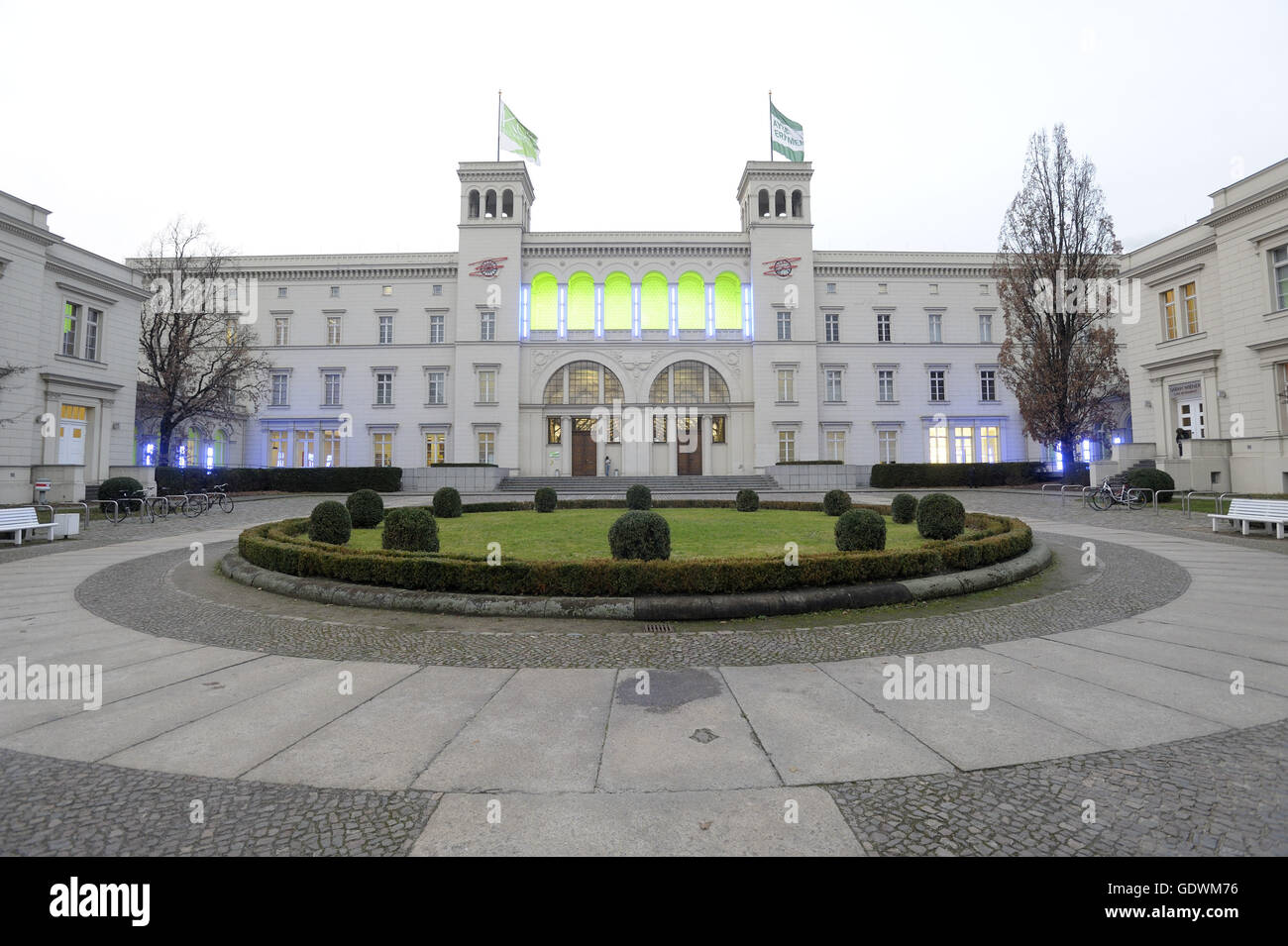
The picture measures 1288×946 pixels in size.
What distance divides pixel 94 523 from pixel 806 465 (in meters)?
33.1

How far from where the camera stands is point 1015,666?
16.4 ft

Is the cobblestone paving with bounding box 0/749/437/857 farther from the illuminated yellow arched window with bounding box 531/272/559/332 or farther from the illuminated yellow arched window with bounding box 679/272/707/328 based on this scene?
the illuminated yellow arched window with bounding box 679/272/707/328

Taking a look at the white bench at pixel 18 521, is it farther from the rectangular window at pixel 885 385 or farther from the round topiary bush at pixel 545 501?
the rectangular window at pixel 885 385

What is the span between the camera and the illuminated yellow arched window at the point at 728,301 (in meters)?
43.8

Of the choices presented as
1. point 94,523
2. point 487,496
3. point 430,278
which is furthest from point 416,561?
point 430,278

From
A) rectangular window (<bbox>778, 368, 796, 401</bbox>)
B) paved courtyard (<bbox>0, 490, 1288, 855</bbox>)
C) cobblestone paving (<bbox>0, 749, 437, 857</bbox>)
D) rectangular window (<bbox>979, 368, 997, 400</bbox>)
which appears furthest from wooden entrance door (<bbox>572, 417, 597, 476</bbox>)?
cobblestone paving (<bbox>0, 749, 437, 857</bbox>)

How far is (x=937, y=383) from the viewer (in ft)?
142

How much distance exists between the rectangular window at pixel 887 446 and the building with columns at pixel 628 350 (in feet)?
0.46

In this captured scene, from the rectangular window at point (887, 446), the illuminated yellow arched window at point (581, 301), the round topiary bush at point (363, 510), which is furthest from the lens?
the illuminated yellow arched window at point (581, 301)

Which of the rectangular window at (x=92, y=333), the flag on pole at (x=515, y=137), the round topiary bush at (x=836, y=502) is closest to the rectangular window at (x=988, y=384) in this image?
the round topiary bush at (x=836, y=502)

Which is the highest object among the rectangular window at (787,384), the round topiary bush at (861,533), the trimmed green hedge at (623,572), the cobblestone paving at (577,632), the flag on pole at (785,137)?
the flag on pole at (785,137)

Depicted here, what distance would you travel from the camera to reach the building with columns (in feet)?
136

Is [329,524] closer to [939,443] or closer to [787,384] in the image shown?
[787,384]

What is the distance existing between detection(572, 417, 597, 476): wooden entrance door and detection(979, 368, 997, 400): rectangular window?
29773 millimetres
